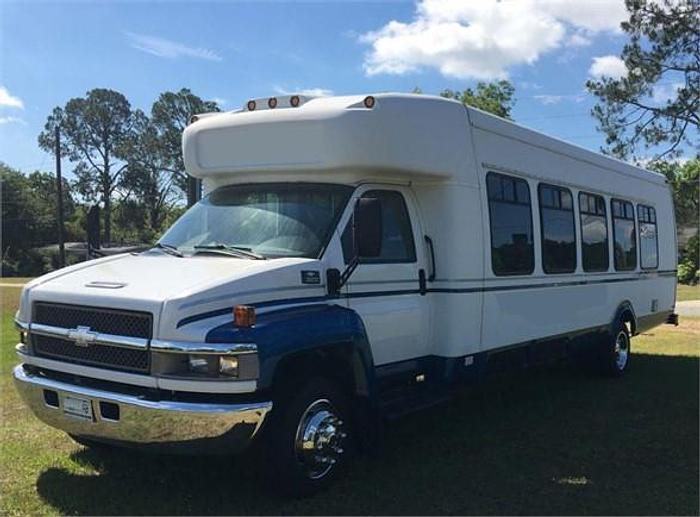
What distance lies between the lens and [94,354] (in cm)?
486

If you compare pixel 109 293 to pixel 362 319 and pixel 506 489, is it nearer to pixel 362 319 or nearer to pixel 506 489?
pixel 362 319

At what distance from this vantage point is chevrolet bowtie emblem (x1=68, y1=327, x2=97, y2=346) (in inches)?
190

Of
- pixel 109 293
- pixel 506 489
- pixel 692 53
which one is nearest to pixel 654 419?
pixel 506 489

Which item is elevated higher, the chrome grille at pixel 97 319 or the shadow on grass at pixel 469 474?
the chrome grille at pixel 97 319

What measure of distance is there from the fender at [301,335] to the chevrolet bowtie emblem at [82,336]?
885 mm

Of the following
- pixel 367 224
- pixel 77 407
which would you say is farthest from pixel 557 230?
pixel 77 407

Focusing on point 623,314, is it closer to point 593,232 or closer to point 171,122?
point 593,232

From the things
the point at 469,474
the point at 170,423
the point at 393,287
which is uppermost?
the point at 393,287

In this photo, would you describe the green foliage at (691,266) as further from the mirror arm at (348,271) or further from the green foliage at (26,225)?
the green foliage at (26,225)

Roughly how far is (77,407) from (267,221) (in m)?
1.94

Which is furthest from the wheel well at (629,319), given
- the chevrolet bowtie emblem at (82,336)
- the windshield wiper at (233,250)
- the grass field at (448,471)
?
the chevrolet bowtie emblem at (82,336)

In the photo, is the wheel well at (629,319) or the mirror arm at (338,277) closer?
the mirror arm at (338,277)

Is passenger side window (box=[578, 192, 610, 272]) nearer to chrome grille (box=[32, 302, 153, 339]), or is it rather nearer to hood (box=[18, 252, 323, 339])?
hood (box=[18, 252, 323, 339])

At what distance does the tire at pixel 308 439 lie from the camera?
4859 millimetres
